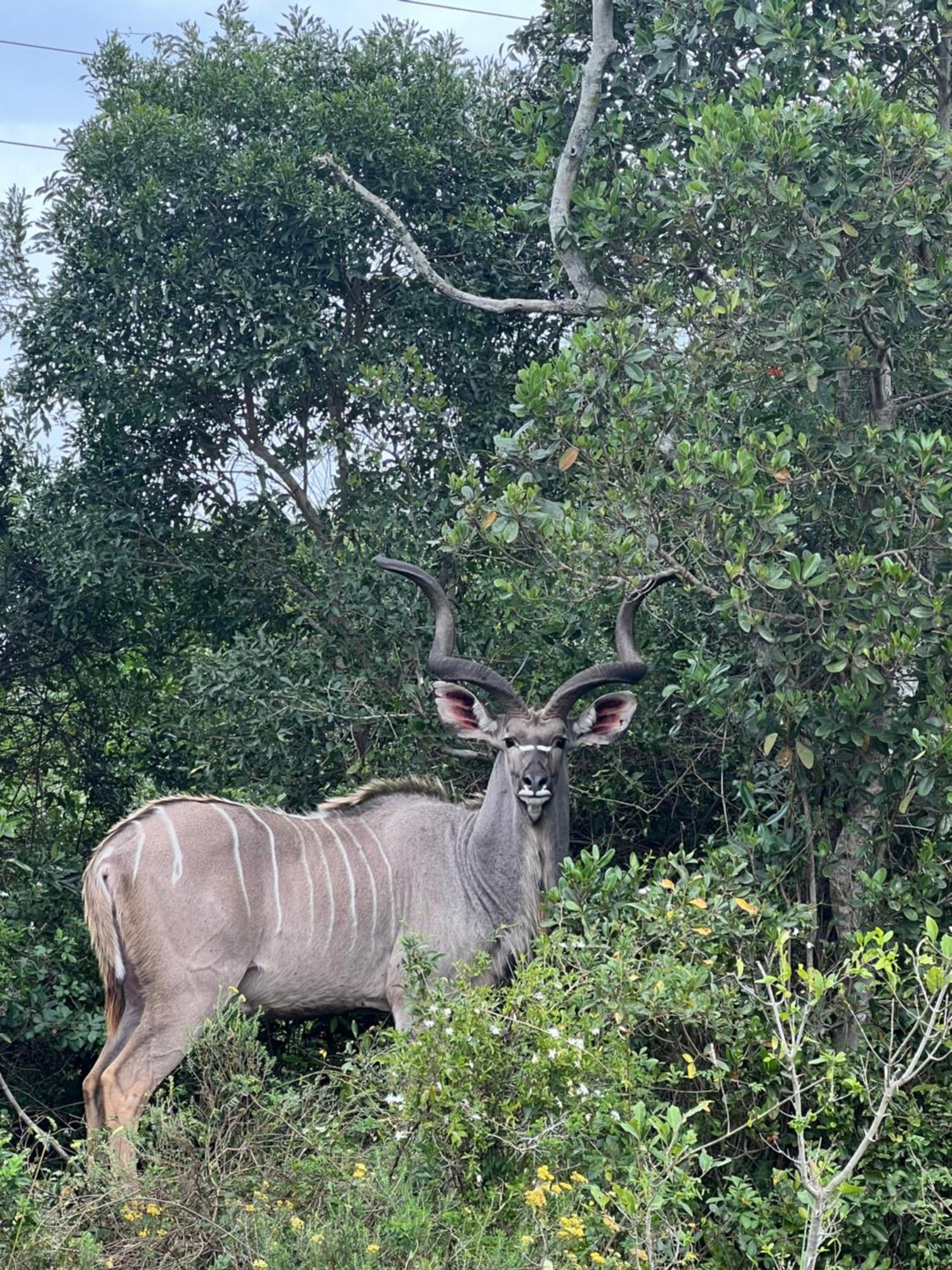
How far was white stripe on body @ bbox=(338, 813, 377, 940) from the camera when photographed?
17.8 feet

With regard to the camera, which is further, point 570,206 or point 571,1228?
point 570,206

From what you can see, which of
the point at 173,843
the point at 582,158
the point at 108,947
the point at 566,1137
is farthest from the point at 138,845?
the point at 582,158

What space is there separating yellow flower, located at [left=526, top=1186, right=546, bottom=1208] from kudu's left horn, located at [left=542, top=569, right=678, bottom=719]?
2.12m

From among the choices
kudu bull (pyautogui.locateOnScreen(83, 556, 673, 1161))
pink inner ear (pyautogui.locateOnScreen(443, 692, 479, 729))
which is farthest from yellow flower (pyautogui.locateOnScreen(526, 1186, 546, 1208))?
pink inner ear (pyautogui.locateOnScreen(443, 692, 479, 729))

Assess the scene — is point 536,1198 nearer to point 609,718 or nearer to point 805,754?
point 805,754

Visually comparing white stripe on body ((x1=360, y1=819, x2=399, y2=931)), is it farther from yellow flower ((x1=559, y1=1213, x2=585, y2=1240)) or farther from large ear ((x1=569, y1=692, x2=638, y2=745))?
yellow flower ((x1=559, y1=1213, x2=585, y2=1240))

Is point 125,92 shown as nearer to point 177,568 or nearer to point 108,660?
point 177,568

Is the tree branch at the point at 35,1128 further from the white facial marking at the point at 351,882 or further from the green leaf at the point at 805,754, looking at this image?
the green leaf at the point at 805,754

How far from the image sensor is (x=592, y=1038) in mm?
4059

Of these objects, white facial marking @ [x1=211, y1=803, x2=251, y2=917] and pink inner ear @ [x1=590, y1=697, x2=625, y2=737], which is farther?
pink inner ear @ [x1=590, y1=697, x2=625, y2=737]

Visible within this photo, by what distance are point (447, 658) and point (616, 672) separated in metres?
0.57

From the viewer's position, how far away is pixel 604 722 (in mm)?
5500

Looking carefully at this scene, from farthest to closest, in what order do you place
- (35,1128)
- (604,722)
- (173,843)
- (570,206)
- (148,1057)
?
(570,206)
(604,722)
(173,843)
(148,1057)
(35,1128)

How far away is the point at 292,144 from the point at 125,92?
73 cm
